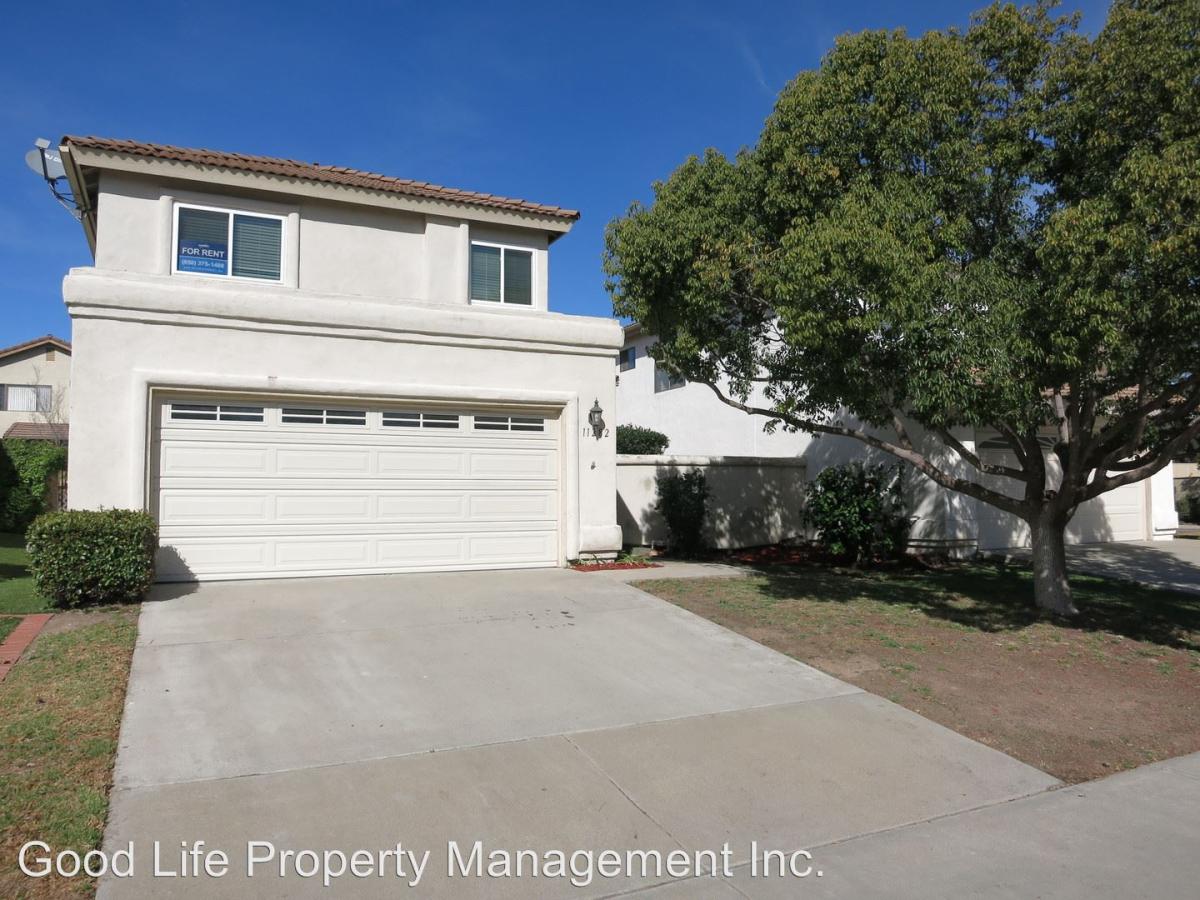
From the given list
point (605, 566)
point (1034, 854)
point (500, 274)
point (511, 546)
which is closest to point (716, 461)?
point (605, 566)

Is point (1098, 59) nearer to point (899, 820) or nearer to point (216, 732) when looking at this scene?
point (899, 820)

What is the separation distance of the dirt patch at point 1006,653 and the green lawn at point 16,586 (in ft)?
23.7

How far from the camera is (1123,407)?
35.2 ft

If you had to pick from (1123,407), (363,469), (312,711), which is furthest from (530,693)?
(1123,407)

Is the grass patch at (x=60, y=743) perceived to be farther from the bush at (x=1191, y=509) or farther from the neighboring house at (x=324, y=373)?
the bush at (x=1191, y=509)

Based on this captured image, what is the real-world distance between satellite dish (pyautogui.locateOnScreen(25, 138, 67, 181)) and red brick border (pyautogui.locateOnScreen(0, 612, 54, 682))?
27.2 feet

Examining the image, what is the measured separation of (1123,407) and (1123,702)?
5544 mm

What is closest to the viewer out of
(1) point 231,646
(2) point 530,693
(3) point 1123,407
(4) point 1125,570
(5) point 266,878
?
(5) point 266,878

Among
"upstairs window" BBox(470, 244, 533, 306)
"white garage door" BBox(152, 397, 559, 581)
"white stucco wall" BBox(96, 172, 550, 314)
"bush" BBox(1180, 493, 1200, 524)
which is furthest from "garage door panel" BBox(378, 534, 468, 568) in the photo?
"bush" BBox(1180, 493, 1200, 524)

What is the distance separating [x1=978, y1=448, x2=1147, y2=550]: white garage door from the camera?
15883 millimetres

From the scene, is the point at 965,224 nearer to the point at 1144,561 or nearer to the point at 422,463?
the point at 422,463

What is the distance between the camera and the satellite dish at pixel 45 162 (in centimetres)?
1289

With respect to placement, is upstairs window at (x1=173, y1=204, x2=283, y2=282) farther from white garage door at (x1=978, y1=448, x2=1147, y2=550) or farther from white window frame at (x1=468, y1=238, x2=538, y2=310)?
white garage door at (x1=978, y1=448, x2=1147, y2=550)

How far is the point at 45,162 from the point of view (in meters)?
13.0
